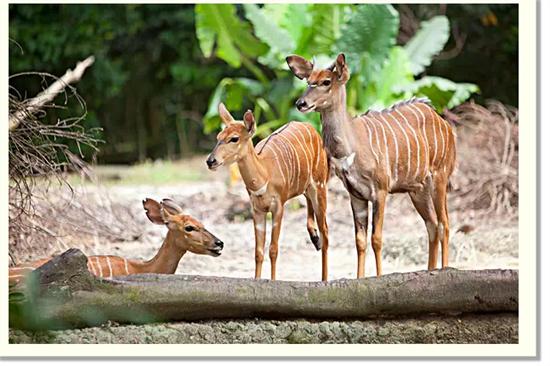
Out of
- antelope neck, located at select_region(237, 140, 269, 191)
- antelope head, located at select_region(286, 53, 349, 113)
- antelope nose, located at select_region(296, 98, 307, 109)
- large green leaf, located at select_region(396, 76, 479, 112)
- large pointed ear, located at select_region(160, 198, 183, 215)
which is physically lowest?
large pointed ear, located at select_region(160, 198, 183, 215)

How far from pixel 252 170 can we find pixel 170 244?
59 cm

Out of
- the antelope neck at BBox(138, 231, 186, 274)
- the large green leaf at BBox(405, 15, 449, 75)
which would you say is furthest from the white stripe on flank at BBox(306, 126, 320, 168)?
the large green leaf at BBox(405, 15, 449, 75)

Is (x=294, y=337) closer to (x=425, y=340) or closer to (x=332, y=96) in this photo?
(x=425, y=340)

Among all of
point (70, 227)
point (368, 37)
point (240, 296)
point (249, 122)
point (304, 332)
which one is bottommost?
point (304, 332)

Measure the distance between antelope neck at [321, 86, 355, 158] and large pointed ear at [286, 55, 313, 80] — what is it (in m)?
0.19

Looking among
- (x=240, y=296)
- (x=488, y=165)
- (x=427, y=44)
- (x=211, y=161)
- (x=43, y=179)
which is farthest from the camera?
(x=427, y=44)

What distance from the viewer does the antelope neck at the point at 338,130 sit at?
5023 mm

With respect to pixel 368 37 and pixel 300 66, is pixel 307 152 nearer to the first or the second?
pixel 300 66

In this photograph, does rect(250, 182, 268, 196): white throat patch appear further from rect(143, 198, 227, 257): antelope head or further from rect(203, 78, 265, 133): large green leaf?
rect(203, 78, 265, 133): large green leaf

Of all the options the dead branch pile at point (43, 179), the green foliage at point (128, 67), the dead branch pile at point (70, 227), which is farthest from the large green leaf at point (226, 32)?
the dead branch pile at point (43, 179)

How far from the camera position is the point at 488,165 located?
353 inches

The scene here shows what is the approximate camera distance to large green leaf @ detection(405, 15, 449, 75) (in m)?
10.4

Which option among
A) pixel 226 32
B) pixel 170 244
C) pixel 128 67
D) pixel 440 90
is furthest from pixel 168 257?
pixel 128 67

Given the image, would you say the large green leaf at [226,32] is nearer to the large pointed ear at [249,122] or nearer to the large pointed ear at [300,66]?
the large pointed ear at [300,66]
